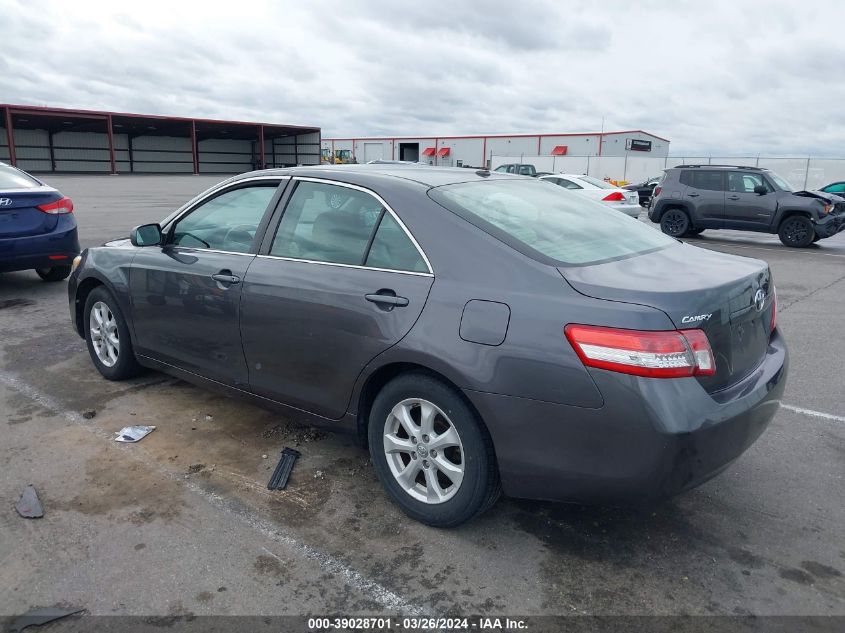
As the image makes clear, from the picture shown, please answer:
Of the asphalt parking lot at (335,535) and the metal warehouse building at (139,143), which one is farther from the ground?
the metal warehouse building at (139,143)

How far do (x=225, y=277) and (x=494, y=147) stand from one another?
55.8 metres

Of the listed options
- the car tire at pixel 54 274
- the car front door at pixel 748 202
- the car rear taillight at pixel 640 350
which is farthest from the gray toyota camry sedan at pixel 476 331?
the car front door at pixel 748 202

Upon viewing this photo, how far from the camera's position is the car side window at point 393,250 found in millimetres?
2992

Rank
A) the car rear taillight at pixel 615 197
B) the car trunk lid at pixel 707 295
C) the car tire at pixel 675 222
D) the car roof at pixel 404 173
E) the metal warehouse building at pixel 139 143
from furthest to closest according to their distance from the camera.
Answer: the metal warehouse building at pixel 139 143 < the car rear taillight at pixel 615 197 < the car tire at pixel 675 222 < the car roof at pixel 404 173 < the car trunk lid at pixel 707 295

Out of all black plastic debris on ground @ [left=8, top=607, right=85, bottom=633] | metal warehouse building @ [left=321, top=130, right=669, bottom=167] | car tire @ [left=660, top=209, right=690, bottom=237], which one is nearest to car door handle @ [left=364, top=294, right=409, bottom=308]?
black plastic debris on ground @ [left=8, top=607, right=85, bottom=633]

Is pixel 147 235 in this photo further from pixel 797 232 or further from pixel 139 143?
pixel 139 143

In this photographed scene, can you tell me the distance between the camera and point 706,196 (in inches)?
598

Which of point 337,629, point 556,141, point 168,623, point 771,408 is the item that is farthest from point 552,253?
point 556,141

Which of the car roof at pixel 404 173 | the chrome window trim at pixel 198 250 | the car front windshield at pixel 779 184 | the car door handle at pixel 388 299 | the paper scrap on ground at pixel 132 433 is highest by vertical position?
the car front windshield at pixel 779 184

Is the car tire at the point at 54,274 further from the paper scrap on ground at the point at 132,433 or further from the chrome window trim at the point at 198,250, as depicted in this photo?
the paper scrap on ground at the point at 132,433

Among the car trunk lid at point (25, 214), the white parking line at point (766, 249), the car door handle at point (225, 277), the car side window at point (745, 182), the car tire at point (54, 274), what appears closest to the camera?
the car door handle at point (225, 277)

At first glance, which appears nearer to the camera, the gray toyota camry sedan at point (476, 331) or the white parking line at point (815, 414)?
the gray toyota camry sedan at point (476, 331)

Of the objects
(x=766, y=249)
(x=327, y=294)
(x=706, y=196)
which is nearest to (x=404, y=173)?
(x=327, y=294)

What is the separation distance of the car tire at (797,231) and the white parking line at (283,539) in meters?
14.7
